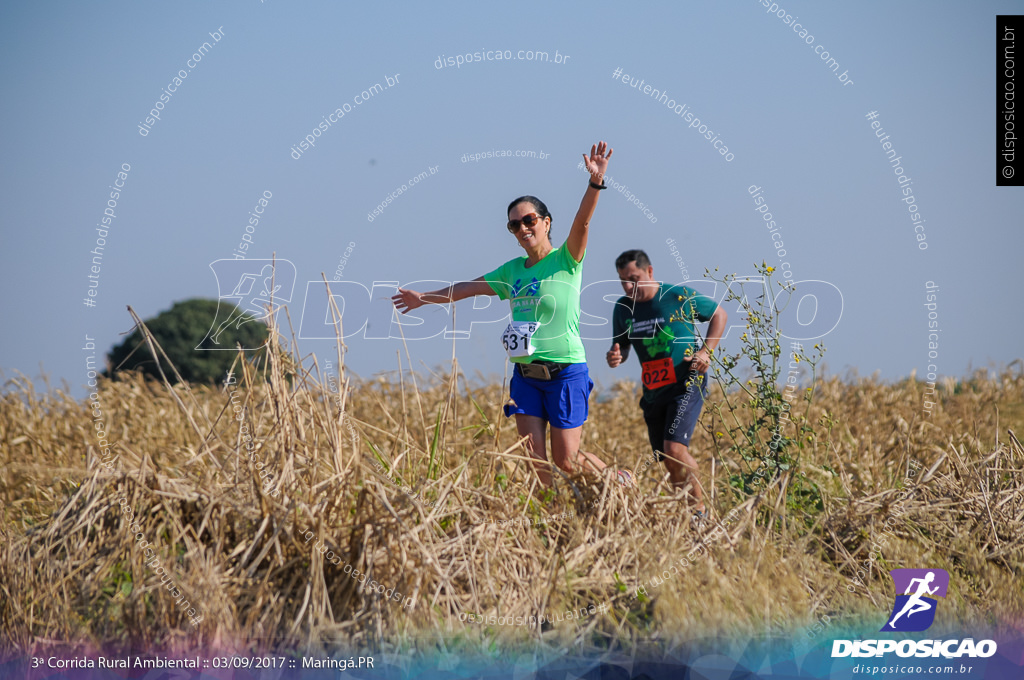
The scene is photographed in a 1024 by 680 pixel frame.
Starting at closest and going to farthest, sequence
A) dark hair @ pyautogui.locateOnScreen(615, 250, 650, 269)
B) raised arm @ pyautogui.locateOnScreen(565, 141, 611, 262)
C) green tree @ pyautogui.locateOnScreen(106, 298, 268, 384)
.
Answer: raised arm @ pyautogui.locateOnScreen(565, 141, 611, 262)
dark hair @ pyautogui.locateOnScreen(615, 250, 650, 269)
green tree @ pyautogui.locateOnScreen(106, 298, 268, 384)

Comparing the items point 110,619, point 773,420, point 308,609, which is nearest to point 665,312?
point 773,420

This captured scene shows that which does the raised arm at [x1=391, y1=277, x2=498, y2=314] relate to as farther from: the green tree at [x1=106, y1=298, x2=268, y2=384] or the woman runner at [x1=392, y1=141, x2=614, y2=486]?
the green tree at [x1=106, y1=298, x2=268, y2=384]

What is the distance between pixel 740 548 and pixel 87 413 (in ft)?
21.0

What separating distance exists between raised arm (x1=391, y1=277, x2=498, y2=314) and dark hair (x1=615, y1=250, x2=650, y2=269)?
1260 mm

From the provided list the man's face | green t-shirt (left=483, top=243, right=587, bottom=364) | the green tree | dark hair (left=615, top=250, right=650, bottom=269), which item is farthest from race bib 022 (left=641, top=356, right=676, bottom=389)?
the green tree

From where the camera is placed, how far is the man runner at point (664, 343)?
5555mm

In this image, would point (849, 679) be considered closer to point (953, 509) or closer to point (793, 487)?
point (793, 487)

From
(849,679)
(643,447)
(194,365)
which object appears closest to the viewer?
(849,679)

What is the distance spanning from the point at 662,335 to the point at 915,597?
2.25 m

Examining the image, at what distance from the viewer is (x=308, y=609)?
3545 mm

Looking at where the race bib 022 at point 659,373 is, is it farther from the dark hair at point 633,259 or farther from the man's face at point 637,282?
the dark hair at point 633,259

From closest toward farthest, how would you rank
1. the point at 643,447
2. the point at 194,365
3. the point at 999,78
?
the point at 999,78
the point at 643,447
the point at 194,365

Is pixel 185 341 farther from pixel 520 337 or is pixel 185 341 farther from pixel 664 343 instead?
pixel 520 337

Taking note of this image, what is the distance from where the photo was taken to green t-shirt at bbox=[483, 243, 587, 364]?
4629 mm
